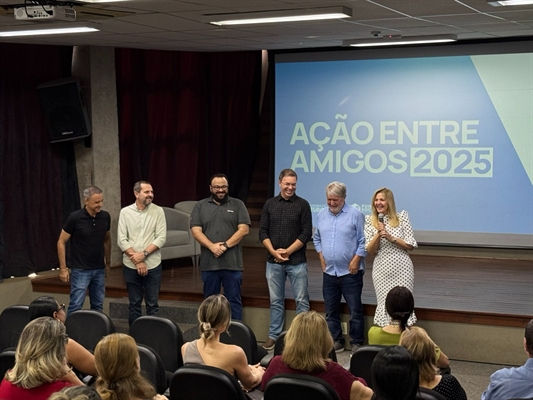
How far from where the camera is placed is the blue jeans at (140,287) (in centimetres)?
743

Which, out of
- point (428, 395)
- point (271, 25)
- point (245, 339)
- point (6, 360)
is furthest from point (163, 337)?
point (271, 25)

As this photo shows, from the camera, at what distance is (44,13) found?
5434 mm

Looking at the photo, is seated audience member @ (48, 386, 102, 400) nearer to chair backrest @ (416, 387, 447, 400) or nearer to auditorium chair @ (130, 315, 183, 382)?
chair backrest @ (416, 387, 447, 400)

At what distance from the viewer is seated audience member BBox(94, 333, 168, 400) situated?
137 inches

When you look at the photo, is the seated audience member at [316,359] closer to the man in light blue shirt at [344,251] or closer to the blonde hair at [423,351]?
the blonde hair at [423,351]

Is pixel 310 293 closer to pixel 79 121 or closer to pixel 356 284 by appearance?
pixel 356 284

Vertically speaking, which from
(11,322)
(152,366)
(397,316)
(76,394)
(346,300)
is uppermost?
(76,394)

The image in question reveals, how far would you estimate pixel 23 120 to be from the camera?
921 cm

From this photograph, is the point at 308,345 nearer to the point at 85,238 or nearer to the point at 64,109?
the point at 85,238

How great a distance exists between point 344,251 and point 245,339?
209 cm

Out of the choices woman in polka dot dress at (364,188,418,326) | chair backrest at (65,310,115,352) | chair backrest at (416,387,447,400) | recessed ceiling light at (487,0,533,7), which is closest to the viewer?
chair backrest at (416,387,447,400)

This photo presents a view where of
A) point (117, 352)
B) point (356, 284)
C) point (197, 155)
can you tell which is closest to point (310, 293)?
point (356, 284)

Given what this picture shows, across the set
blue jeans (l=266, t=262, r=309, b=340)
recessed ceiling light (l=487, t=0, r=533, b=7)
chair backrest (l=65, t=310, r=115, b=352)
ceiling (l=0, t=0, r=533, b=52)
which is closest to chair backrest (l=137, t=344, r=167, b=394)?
chair backrest (l=65, t=310, r=115, b=352)

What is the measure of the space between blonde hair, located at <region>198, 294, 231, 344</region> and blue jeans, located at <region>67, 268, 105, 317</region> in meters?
3.20
